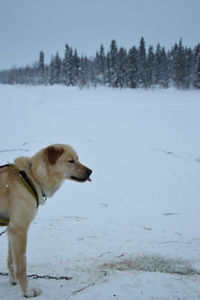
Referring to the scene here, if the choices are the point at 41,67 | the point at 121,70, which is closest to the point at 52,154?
the point at 121,70

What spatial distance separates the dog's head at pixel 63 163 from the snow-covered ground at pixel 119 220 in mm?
1565

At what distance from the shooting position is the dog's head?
384cm

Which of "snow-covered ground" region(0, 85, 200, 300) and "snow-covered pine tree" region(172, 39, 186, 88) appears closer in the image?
"snow-covered ground" region(0, 85, 200, 300)

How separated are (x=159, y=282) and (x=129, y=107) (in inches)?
1081

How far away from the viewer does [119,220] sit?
6.54m

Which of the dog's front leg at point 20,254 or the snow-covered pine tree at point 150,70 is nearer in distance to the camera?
the dog's front leg at point 20,254

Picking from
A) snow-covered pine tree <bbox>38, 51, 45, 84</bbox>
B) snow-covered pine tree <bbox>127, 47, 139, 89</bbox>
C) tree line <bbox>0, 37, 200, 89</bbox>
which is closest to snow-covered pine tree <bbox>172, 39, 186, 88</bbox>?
tree line <bbox>0, 37, 200, 89</bbox>

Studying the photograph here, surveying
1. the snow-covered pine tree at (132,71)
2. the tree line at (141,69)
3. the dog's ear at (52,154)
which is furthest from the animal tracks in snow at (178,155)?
the snow-covered pine tree at (132,71)

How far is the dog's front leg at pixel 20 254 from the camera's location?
314 cm

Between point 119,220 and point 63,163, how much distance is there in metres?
3.34

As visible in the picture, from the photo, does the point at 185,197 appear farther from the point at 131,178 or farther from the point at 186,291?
the point at 186,291

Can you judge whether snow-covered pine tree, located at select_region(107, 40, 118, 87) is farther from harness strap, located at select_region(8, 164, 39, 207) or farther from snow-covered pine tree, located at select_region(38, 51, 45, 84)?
harness strap, located at select_region(8, 164, 39, 207)

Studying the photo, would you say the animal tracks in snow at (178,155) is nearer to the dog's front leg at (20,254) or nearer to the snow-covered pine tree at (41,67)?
the dog's front leg at (20,254)

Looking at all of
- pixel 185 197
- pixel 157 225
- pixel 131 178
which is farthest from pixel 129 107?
pixel 157 225
